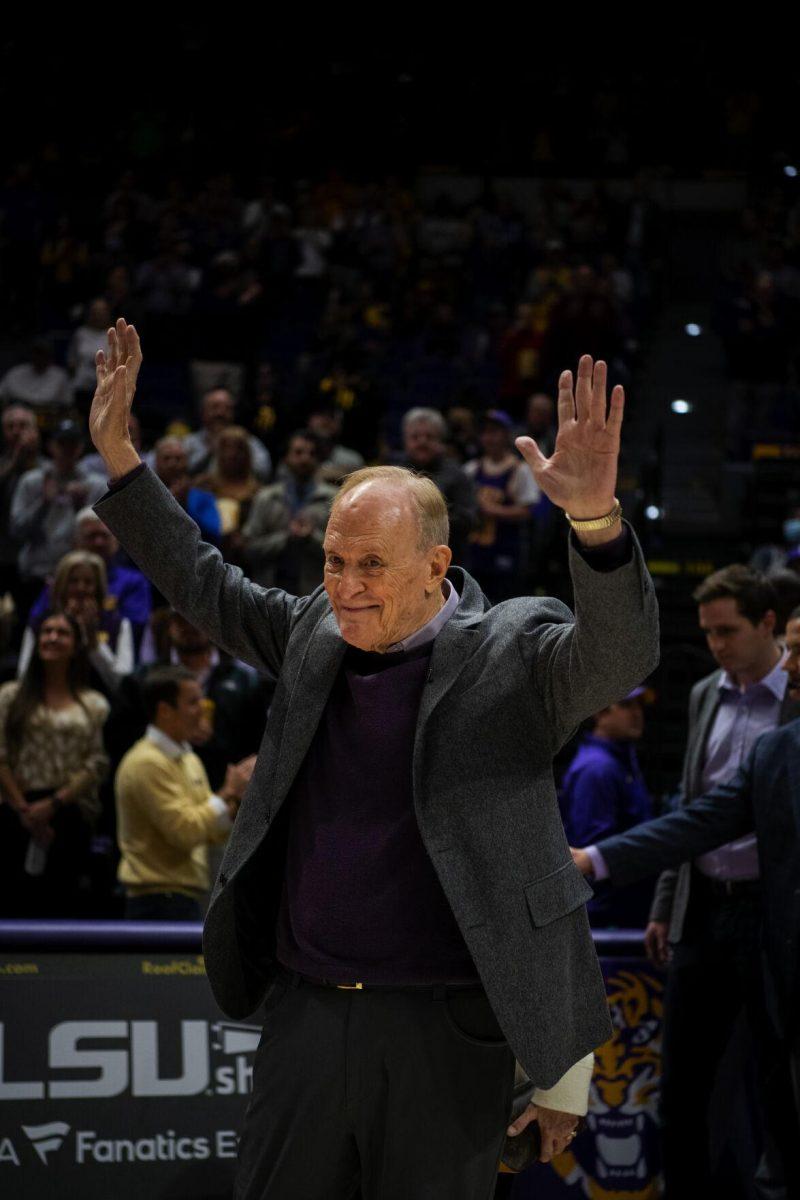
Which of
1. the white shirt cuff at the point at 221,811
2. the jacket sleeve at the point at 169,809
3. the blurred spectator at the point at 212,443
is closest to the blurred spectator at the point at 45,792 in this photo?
the jacket sleeve at the point at 169,809

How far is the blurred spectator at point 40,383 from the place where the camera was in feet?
38.5

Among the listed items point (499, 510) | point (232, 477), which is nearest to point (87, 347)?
point (232, 477)

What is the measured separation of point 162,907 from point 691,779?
184 cm

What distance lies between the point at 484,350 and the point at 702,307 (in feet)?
14.5

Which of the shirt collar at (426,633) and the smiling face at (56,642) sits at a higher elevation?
the shirt collar at (426,633)

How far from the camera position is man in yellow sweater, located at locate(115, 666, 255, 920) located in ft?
17.4

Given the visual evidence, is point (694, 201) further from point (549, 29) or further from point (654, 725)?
point (654, 725)

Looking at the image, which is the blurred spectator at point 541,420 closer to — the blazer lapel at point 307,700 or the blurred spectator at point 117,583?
the blurred spectator at point 117,583

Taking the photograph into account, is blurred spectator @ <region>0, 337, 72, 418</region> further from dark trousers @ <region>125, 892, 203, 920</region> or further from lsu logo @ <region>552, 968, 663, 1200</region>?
lsu logo @ <region>552, 968, 663, 1200</region>

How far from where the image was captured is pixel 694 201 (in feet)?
59.3

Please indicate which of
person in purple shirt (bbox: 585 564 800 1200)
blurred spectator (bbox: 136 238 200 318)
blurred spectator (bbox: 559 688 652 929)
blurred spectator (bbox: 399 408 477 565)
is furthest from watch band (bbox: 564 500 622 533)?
blurred spectator (bbox: 136 238 200 318)

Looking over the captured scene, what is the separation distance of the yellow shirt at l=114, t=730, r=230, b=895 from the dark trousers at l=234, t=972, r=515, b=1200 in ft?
8.73

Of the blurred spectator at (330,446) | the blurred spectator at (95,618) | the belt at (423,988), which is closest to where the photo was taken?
the belt at (423,988)

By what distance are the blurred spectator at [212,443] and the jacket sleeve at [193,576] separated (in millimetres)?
5807
